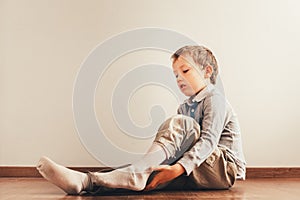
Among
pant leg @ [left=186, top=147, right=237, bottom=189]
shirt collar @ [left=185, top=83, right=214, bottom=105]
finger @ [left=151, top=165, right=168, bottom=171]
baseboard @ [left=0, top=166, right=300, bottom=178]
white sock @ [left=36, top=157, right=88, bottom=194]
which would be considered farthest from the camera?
baseboard @ [left=0, top=166, right=300, bottom=178]

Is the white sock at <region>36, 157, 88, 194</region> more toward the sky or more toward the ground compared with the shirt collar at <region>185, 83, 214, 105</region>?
more toward the ground

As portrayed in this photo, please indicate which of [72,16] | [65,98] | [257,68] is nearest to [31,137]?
[65,98]

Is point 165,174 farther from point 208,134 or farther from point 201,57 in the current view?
point 201,57

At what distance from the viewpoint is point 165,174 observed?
1.53 meters

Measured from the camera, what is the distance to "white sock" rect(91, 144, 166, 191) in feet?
4.70

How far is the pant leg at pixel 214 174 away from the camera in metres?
1.65

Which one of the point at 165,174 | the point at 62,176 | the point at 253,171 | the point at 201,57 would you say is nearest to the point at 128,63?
the point at 201,57

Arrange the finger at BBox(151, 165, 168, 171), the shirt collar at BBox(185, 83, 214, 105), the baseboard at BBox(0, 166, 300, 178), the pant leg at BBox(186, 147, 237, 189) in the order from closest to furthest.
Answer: the finger at BBox(151, 165, 168, 171)
the pant leg at BBox(186, 147, 237, 189)
the shirt collar at BBox(185, 83, 214, 105)
the baseboard at BBox(0, 166, 300, 178)

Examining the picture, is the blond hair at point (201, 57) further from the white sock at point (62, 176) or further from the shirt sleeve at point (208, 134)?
the white sock at point (62, 176)

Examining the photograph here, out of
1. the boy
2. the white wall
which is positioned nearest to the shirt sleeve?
the boy

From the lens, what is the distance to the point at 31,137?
2.30 metres

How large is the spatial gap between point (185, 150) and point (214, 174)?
0.16 m

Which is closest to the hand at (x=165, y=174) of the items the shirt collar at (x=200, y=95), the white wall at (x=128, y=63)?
the shirt collar at (x=200, y=95)

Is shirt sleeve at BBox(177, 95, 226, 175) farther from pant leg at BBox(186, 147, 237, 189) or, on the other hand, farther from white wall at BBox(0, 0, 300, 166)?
white wall at BBox(0, 0, 300, 166)
